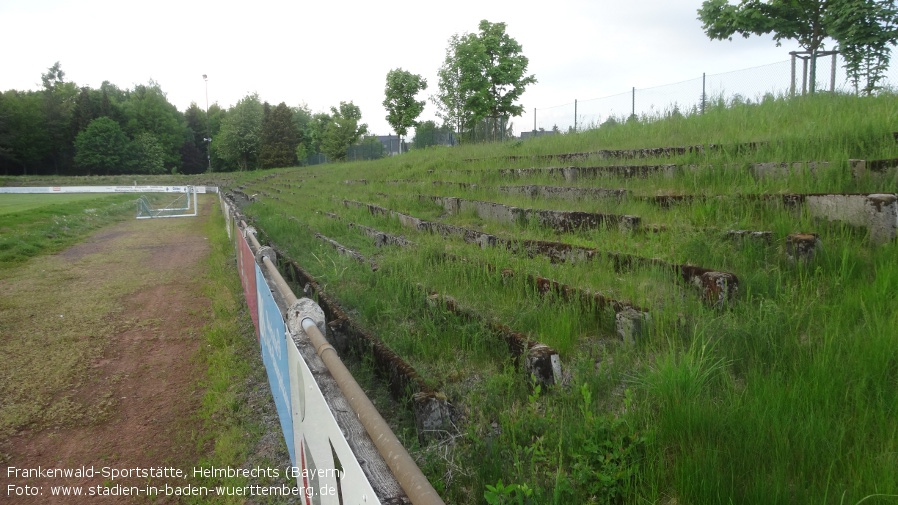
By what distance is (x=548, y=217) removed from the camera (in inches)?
313

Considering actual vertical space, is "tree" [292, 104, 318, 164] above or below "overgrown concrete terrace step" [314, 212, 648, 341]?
above

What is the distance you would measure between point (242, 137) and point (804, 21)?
74.3 m

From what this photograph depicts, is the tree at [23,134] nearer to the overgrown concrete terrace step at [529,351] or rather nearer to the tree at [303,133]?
the tree at [303,133]

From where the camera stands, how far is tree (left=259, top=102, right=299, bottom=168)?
240 ft

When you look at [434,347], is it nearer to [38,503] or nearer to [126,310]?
[38,503]

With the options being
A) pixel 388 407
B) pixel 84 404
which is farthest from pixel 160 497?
pixel 84 404

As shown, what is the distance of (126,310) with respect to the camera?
898cm

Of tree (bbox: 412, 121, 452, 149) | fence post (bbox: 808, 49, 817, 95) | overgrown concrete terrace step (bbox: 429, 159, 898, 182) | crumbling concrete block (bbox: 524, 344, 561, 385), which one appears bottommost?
crumbling concrete block (bbox: 524, 344, 561, 385)

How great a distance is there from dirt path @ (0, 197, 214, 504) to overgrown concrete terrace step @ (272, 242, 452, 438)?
1.51 metres

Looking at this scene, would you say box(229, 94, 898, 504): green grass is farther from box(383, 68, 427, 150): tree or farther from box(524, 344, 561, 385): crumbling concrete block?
box(383, 68, 427, 150): tree

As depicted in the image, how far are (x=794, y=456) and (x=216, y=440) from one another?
408cm

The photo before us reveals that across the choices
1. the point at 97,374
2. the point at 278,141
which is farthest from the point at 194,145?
the point at 97,374

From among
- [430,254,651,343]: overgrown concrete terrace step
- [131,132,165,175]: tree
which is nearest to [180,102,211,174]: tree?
[131,132,165,175]: tree

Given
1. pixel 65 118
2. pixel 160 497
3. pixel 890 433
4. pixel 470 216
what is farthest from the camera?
pixel 65 118
